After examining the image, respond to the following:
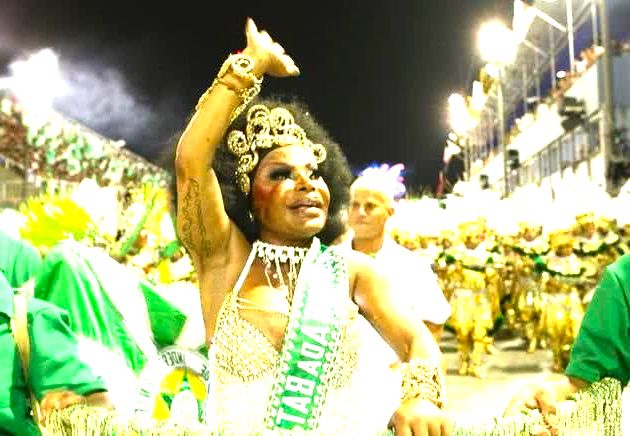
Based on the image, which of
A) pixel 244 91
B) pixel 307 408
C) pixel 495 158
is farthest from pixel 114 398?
pixel 495 158

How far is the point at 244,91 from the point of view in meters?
1.99

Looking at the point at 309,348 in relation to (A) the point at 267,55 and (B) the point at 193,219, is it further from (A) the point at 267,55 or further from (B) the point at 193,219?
(A) the point at 267,55

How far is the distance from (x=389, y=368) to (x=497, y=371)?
6.94 metres

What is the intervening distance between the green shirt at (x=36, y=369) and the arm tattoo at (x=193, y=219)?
0.34 metres

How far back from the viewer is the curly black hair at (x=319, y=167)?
220cm

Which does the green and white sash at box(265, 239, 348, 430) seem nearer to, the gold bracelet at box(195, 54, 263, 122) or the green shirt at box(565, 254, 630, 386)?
the gold bracelet at box(195, 54, 263, 122)

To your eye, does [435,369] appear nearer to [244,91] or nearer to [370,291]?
[370,291]

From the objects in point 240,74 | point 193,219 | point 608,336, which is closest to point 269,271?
point 193,219

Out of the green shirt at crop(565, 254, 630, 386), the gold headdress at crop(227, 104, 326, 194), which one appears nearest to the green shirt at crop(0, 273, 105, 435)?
the gold headdress at crop(227, 104, 326, 194)

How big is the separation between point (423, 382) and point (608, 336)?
0.74 metres

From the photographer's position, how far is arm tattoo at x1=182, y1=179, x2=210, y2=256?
2018mm

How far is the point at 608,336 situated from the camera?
2.25 metres

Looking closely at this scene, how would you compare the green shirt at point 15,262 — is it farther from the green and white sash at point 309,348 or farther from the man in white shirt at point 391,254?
the man in white shirt at point 391,254

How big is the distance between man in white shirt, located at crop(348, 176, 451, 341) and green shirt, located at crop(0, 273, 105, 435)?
2.02m
